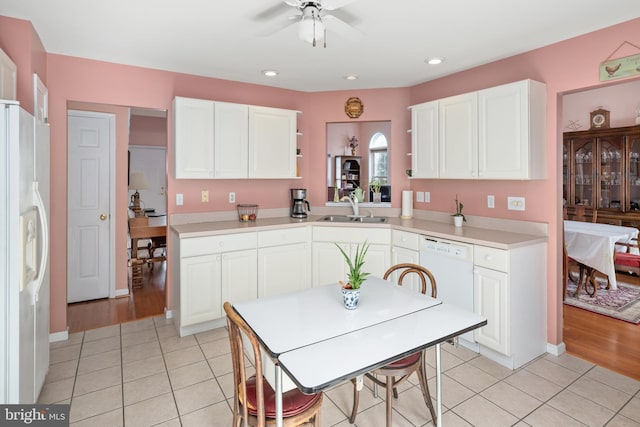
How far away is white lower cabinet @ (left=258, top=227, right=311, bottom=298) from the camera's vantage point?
3.50 m

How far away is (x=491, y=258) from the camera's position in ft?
8.77

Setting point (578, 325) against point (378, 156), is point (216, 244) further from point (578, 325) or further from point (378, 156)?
point (378, 156)

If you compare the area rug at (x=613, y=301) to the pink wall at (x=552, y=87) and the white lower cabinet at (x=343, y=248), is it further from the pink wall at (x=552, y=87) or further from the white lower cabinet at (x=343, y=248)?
the white lower cabinet at (x=343, y=248)

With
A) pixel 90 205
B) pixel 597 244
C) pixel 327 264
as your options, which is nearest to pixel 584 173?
pixel 597 244

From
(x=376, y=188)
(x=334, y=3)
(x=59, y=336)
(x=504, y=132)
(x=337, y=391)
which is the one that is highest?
(x=334, y=3)

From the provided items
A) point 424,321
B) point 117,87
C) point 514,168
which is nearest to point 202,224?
point 117,87

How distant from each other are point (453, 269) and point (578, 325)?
1.51 m

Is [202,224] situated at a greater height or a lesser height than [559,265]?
greater

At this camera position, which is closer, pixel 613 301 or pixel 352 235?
pixel 352 235

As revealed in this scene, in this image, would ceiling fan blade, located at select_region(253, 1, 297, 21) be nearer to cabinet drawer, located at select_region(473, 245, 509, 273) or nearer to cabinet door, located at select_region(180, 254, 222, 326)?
cabinet door, located at select_region(180, 254, 222, 326)

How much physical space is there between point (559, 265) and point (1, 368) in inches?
143

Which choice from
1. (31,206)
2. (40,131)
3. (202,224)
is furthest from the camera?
(202,224)

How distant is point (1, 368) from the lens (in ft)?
5.45

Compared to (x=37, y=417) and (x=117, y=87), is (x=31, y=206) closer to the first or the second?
(x=37, y=417)
